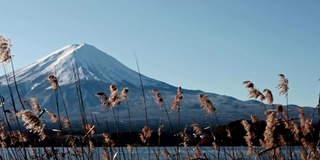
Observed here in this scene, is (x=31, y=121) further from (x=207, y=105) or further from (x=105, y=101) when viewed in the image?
(x=207, y=105)

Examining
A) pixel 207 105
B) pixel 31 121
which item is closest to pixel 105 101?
pixel 207 105

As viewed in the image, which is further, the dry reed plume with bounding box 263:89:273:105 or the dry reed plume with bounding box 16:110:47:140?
the dry reed plume with bounding box 263:89:273:105

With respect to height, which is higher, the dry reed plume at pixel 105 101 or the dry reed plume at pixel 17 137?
the dry reed plume at pixel 105 101

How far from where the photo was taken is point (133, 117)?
188125 mm

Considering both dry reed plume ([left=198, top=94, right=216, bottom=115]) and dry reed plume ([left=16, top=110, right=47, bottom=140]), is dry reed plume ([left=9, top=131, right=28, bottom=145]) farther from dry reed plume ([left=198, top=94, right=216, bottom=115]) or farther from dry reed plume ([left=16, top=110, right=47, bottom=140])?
dry reed plume ([left=198, top=94, right=216, bottom=115])

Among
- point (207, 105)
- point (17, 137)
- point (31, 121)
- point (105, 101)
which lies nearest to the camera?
point (31, 121)

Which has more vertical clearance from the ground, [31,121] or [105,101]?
[105,101]

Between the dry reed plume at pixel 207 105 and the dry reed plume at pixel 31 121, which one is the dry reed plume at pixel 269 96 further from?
the dry reed plume at pixel 31 121

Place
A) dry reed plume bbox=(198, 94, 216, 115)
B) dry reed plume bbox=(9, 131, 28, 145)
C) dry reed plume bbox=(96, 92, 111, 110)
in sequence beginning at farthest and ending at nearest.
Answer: dry reed plume bbox=(198, 94, 216, 115) < dry reed plume bbox=(96, 92, 111, 110) < dry reed plume bbox=(9, 131, 28, 145)

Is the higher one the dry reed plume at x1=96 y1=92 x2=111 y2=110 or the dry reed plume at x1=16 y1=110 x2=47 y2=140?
the dry reed plume at x1=96 y1=92 x2=111 y2=110

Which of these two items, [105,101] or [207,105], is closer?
[105,101]

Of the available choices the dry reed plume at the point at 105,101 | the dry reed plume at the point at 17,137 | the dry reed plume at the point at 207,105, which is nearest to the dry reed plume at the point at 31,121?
the dry reed plume at the point at 17,137

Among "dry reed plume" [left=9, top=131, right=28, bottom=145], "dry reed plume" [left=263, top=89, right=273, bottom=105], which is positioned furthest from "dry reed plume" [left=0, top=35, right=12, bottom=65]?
"dry reed plume" [left=263, top=89, right=273, bottom=105]

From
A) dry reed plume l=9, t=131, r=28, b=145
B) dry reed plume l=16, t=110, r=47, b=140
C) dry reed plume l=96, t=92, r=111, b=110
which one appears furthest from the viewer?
dry reed plume l=96, t=92, r=111, b=110
